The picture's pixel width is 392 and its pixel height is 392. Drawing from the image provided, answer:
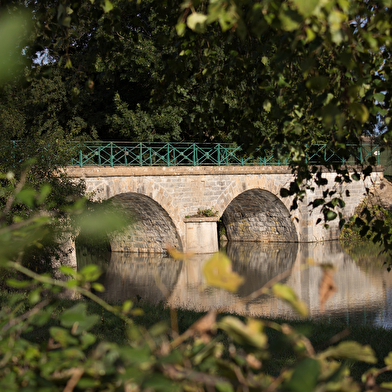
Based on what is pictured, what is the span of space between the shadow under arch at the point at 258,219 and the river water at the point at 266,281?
808 mm

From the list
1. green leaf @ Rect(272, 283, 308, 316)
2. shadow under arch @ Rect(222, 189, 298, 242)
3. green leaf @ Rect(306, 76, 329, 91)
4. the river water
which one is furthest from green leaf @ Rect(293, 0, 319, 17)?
shadow under arch @ Rect(222, 189, 298, 242)

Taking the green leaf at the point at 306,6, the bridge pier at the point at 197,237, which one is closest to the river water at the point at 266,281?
the bridge pier at the point at 197,237

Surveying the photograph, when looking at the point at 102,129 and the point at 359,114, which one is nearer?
the point at 359,114

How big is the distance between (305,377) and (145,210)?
15455mm

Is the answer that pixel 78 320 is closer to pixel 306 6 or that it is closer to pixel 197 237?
pixel 306 6

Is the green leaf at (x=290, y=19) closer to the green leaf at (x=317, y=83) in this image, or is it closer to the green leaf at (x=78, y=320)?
the green leaf at (x=317, y=83)

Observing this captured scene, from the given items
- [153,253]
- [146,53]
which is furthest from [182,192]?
[146,53]

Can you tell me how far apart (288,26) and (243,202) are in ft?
60.3

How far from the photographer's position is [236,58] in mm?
3162

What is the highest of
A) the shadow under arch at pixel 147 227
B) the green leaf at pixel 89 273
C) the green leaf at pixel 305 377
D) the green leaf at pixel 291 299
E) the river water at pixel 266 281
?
the shadow under arch at pixel 147 227

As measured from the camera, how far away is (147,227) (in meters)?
16.9

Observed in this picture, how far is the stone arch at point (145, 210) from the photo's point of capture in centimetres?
1408

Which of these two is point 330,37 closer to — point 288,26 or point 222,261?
point 288,26

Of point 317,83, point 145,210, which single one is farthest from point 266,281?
point 317,83
